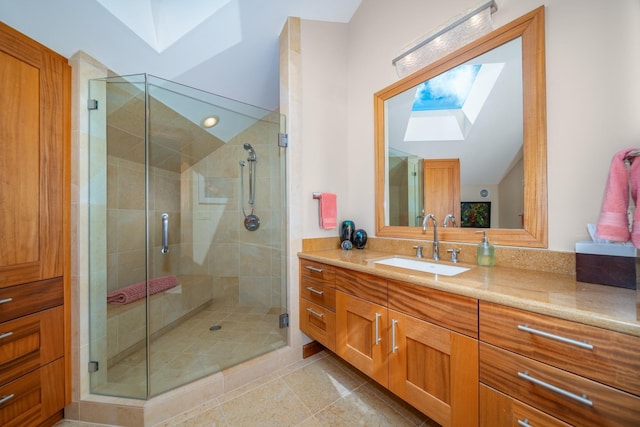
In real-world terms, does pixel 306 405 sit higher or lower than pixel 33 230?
lower

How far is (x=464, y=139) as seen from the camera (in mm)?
1495

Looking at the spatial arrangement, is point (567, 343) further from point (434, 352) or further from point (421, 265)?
point (421, 265)

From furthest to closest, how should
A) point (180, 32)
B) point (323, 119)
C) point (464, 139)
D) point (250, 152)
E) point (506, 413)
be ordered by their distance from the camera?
point (250, 152), point (323, 119), point (180, 32), point (464, 139), point (506, 413)

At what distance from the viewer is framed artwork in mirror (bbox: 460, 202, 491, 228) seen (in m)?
1.35

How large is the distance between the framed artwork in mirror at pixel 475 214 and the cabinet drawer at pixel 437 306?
0.67 m

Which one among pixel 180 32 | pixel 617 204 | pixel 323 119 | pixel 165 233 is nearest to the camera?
pixel 617 204

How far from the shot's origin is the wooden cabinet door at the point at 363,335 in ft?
3.88

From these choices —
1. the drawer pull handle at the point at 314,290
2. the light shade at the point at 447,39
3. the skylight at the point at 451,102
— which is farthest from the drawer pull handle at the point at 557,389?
the light shade at the point at 447,39

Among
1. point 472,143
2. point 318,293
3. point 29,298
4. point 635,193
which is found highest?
point 472,143

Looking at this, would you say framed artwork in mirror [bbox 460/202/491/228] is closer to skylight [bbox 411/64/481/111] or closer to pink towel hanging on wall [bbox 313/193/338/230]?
skylight [bbox 411/64/481/111]

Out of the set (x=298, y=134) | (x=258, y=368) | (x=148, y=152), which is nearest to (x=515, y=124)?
(x=298, y=134)

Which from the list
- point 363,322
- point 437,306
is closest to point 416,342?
point 437,306

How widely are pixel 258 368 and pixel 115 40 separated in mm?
2361

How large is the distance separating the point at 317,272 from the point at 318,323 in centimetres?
36
